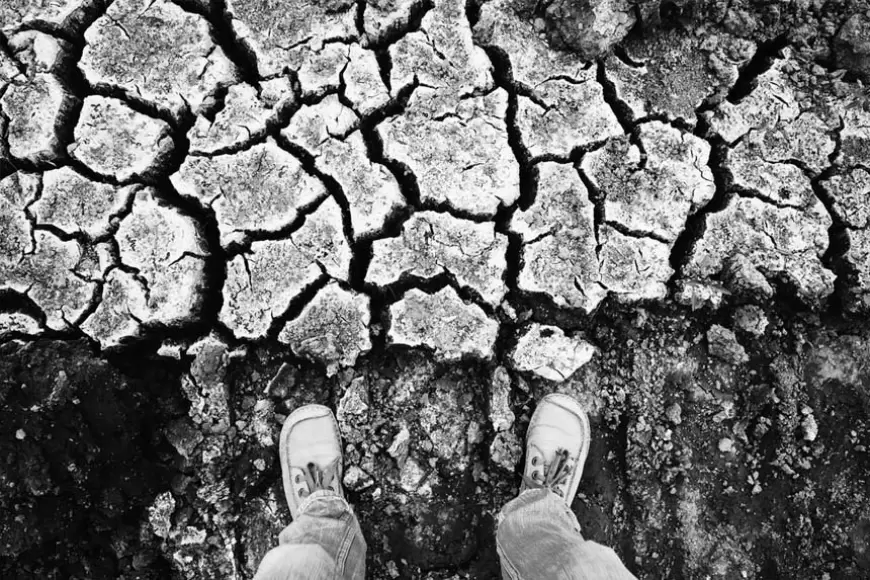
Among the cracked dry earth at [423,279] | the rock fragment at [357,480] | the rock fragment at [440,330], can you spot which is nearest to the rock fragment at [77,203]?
the cracked dry earth at [423,279]

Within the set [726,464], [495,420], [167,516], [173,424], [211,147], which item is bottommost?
[726,464]

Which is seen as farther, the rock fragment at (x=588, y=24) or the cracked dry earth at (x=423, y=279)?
the rock fragment at (x=588, y=24)

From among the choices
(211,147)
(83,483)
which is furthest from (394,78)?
(83,483)

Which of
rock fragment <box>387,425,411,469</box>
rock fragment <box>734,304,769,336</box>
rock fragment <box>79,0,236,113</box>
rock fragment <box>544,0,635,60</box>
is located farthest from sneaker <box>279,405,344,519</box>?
rock fragment <box>544,0,635,60</box>

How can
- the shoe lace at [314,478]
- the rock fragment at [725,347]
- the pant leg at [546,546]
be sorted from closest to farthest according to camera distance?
1. the pant leg at [546,546]
2. the shoe lace at [314,478]
3. the rock fragment at [725,347]

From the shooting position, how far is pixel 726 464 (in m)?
2.20

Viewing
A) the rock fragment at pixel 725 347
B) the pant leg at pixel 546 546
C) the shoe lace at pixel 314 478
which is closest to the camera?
the pant leg at pixel 546 546

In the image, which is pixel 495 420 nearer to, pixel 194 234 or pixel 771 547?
pixel 771 547

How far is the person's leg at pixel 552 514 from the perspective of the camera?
1802 mm

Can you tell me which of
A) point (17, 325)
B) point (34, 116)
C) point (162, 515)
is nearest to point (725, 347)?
point (162, 515)

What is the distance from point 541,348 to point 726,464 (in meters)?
0.79

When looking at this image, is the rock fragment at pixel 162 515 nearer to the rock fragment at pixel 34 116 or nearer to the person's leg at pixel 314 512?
the person's leg at pixel 314 512

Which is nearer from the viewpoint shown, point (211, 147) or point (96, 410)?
point (96, 410)

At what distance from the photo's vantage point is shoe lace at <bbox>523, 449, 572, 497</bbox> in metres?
2.13
